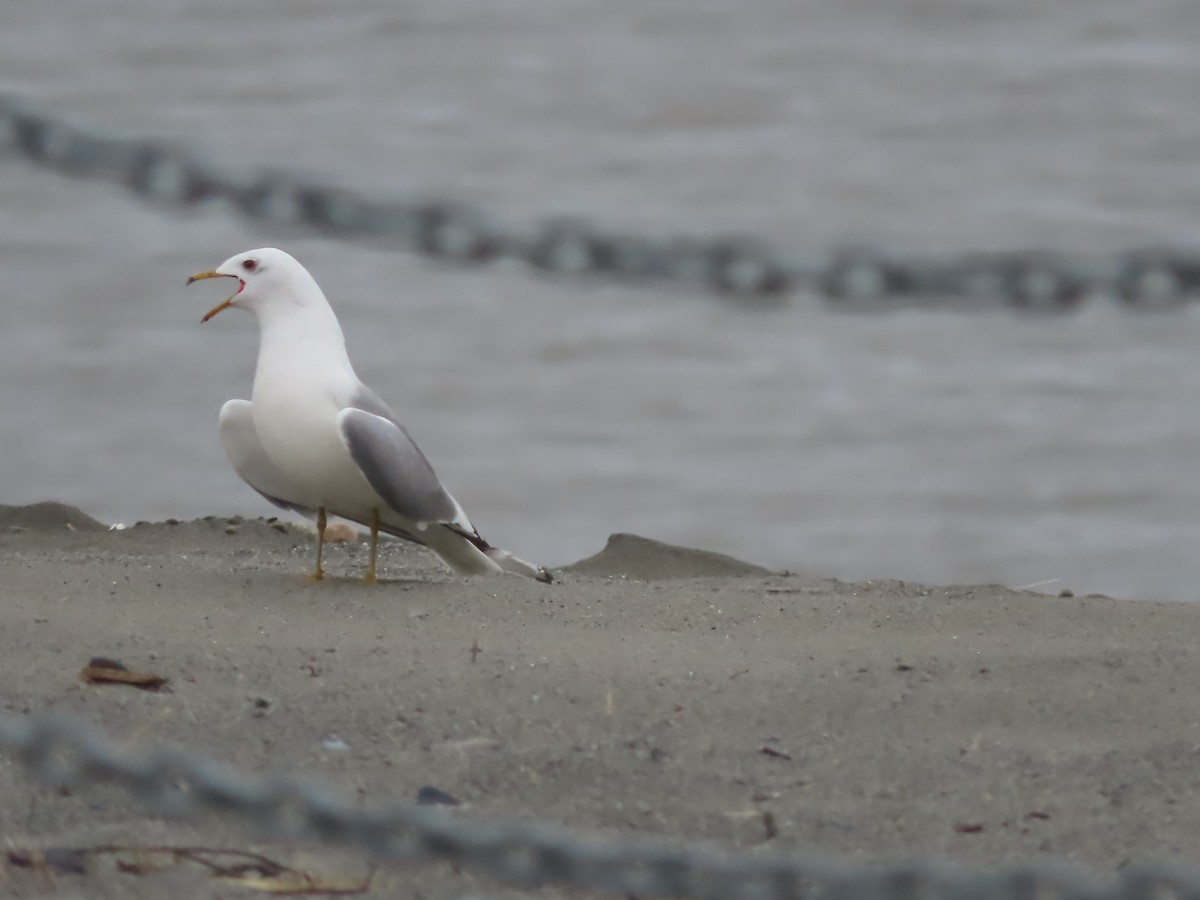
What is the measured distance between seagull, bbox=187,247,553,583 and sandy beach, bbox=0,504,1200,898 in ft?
0.66

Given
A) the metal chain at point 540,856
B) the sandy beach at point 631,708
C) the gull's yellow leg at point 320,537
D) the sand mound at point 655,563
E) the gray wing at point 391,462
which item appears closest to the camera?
the metal chain at point 540,856

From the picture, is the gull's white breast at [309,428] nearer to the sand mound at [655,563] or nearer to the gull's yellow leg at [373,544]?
the gull's yellow leg at [373,544]

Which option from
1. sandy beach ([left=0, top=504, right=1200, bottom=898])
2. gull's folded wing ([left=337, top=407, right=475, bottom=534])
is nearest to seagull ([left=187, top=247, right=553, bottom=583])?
gull's folded wing ([left=337, top=407, right=475, bottom=534])

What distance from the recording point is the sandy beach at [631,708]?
3.40m

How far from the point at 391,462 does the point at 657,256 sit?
2.91 meters

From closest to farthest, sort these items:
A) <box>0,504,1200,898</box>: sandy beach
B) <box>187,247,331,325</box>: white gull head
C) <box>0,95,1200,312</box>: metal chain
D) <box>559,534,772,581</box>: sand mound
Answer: <box>0,95,1200,312</box>: metal chain → <box>0,504,1200,898</box>: sandy beach → <box>187,247,331,325</box>: white gull head → <box>559,534,772,581</box>: sand mound

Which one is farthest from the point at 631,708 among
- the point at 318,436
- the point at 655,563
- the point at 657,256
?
the point at 657,256

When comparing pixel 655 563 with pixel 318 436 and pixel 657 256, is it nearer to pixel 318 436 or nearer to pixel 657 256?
pixel 318 436

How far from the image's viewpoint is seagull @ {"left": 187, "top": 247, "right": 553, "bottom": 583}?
493 cm

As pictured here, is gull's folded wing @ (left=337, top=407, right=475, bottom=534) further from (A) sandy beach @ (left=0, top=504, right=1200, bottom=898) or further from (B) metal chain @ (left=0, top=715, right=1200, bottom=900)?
(B) metal chain @ (left=0, top=715, right=1200, bottom=900)

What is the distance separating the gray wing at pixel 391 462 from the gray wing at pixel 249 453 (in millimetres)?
338

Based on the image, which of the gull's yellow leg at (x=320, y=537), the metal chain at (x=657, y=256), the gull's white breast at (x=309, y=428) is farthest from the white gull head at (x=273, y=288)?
the metal chain at (x=657, y=256)

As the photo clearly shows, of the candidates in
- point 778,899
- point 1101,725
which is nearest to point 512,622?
point 1101,725

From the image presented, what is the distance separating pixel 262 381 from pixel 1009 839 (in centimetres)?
239
